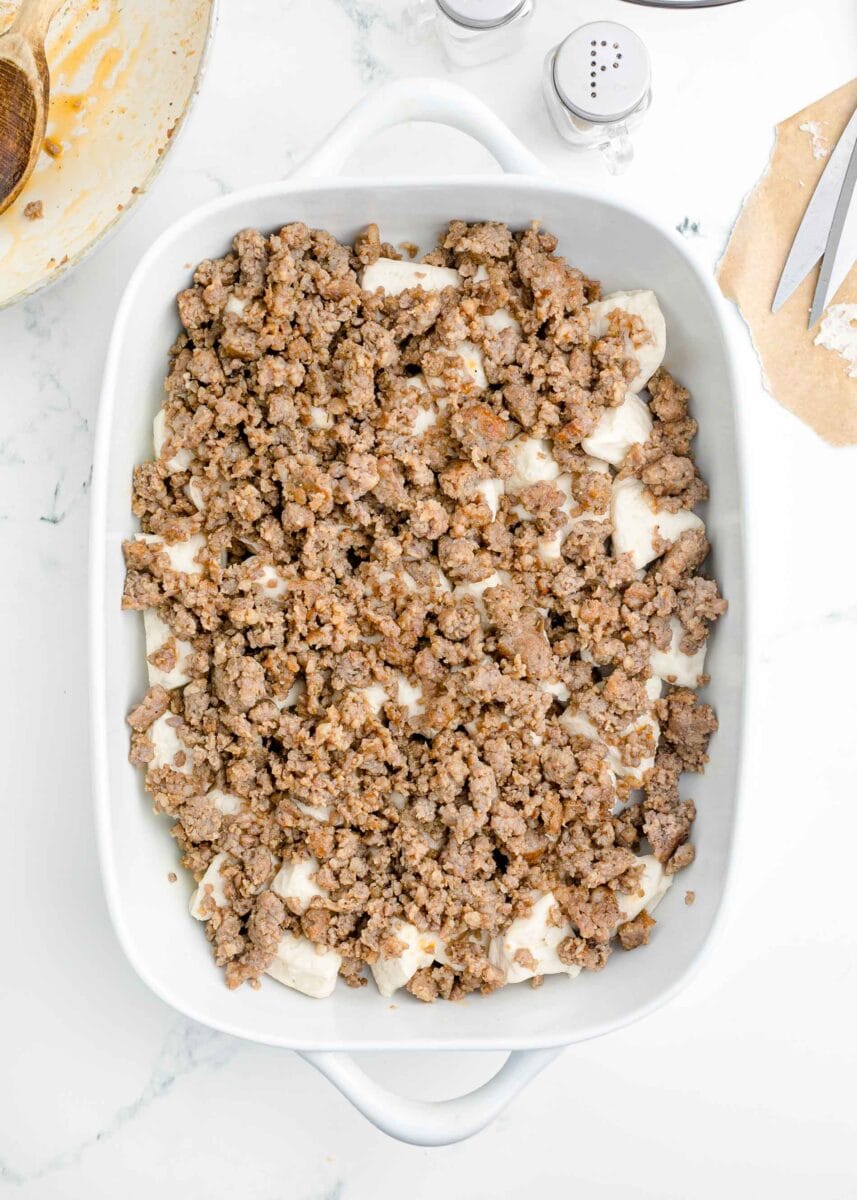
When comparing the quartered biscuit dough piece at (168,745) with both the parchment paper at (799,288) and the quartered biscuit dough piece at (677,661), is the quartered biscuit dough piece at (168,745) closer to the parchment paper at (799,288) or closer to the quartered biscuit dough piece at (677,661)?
the quartered biscuit dough piece at (677,661)

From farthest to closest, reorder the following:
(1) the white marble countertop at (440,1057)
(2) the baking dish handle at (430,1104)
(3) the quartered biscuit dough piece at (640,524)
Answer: (1) the white marble countertop at (440,1057)
(3) the quartered biscuit dough piece at (640,524)
(2) the baking dish handle at (430,1104)

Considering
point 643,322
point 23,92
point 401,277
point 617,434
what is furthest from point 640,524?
point 23,92

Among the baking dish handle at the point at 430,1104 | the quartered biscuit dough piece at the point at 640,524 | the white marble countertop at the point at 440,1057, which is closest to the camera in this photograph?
the baking dish handle at the point at 430,1104

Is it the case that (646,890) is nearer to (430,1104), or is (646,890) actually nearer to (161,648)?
(430,1104)

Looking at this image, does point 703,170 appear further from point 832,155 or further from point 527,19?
point 527,19

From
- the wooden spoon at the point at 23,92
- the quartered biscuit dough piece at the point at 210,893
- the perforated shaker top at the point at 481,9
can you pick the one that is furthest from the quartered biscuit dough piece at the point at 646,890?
the wooden spoon at the point at 23,92

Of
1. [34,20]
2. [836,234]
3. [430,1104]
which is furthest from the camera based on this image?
[836,234]

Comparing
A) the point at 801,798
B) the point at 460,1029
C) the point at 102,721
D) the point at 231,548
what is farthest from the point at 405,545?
the point at 801,798
